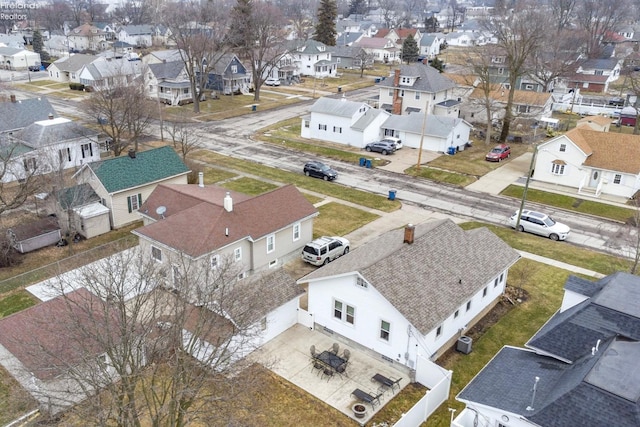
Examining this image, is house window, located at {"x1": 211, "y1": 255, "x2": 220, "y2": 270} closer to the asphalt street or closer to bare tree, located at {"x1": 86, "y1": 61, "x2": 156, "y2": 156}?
the asphalt street

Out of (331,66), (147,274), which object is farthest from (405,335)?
(331,66)

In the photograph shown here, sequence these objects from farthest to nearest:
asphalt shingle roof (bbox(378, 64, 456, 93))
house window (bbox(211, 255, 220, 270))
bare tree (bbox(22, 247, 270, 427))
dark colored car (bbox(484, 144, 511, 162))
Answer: asphalt shingle roof (bbox(378, 64, 456, 93))
dark colored car (bbox(484, 144, 511, 162))
house window (bbox(211, 255, 220, 270))
bare tree (bbox(22, 247, 270, 427))

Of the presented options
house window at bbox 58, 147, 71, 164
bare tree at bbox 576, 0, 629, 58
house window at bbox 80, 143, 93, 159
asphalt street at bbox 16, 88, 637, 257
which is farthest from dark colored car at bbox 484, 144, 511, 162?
bare tree at bbox 576, 0, 629, 58

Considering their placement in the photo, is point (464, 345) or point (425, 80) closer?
point (464, 345)

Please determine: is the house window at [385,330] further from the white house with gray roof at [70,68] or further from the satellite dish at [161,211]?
the white house with gray roof at [70,68]

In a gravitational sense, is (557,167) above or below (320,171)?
above

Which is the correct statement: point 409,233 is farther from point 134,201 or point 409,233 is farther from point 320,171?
point 320,171

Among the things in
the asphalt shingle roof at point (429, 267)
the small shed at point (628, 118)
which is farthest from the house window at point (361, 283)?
the small shed at point (628, 118)

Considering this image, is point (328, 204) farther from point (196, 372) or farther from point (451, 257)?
point (196, 372)

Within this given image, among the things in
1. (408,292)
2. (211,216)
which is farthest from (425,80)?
(408,292)
